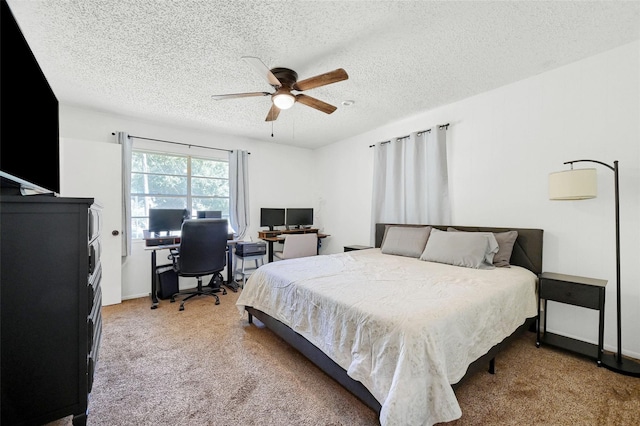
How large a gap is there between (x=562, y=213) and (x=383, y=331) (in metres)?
2.36

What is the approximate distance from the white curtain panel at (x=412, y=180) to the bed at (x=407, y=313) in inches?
26.1

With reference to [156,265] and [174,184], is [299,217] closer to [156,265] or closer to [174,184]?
[174,184]

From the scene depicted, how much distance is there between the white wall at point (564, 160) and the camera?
7.23ft

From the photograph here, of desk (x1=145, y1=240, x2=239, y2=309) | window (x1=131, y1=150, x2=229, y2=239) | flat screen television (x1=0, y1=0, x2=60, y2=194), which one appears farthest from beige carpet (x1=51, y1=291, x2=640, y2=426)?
window (x1=131, y1=150, x2=229, y2=239)

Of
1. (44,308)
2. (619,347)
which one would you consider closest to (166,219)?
(44,308)

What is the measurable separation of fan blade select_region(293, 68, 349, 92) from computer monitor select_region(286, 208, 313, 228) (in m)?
3.02

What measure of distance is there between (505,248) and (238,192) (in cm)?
390

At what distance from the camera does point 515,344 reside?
242cm

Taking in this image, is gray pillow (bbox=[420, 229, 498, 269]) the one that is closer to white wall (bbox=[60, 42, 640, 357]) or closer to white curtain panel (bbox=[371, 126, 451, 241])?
white wall (bbox=[60, 42, 640, 357])

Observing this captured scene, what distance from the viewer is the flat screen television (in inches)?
42.4

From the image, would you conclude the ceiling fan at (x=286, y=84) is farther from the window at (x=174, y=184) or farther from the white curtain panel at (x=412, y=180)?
the window at (x=174, y=184)

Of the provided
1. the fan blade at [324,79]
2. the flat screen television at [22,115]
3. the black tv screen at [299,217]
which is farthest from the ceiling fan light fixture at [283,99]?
the black tv screen at [299,217]

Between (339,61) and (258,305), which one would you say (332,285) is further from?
(339,61)

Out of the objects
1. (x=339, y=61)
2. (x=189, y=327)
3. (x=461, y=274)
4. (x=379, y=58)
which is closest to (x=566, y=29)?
(x=379, y=58)
